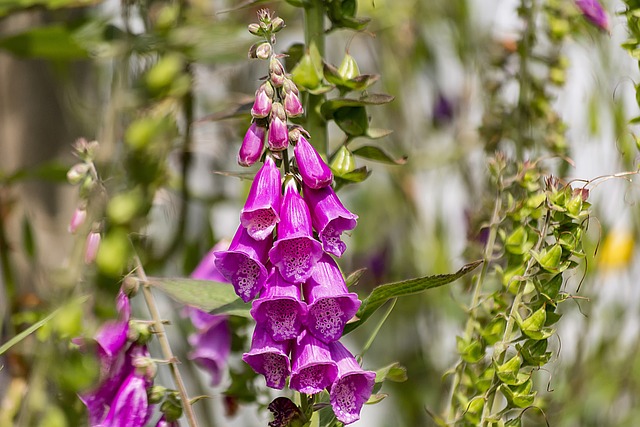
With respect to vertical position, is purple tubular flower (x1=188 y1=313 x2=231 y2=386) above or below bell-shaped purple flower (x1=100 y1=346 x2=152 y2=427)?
below

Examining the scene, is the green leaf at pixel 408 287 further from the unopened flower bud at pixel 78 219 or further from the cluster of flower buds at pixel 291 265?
the unopened flower bud at pixel 78 219

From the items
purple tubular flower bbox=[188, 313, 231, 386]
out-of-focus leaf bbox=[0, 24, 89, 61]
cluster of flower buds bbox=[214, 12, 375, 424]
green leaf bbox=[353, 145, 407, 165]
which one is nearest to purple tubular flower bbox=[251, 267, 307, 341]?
cluster of flower buds bbox=[214, 12, 375, 424]

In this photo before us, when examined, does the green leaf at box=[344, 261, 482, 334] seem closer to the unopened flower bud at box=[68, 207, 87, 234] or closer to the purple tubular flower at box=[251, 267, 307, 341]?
the purple tubular flower at box=[251, 267, 307, 341]

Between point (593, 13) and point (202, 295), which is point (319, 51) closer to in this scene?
point (202, 295)

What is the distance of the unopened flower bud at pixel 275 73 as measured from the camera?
447 mm

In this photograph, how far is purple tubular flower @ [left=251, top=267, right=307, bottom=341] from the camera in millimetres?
452

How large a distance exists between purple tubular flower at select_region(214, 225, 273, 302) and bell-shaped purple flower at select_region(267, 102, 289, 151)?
6cm

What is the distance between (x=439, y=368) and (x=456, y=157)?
0.99 feet

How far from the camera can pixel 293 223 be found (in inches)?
18.3

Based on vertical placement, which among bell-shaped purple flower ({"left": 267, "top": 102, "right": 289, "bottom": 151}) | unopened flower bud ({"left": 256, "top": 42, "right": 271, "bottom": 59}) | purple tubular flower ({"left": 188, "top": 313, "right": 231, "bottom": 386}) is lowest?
purple tubular flower ({"left": 188, "top": 313, "right": 231, "bottom": 386})

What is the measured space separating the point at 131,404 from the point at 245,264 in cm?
13

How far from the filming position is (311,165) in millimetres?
464

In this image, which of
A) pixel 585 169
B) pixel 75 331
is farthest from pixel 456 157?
pixel 75 331

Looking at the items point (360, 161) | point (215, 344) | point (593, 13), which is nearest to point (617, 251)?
point (360, 161)
